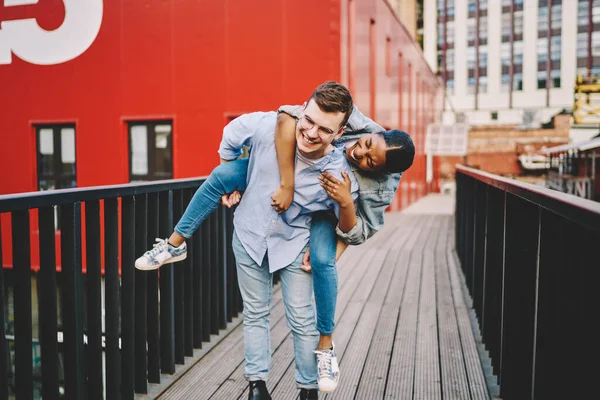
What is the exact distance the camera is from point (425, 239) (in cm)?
970

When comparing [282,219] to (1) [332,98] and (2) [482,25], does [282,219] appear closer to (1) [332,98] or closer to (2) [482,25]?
(1) [332,98]

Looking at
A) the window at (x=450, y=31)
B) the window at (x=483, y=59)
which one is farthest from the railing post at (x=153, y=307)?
the window at (x=450, y=31)

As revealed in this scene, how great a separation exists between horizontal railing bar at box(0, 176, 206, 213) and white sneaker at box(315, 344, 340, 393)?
1.26 meters

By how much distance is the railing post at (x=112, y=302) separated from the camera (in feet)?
9.29

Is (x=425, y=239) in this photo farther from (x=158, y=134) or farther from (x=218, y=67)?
(x=158, y=134)

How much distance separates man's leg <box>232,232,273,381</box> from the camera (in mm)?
2678

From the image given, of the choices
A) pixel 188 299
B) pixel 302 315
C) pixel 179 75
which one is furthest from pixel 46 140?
pixel 302 315

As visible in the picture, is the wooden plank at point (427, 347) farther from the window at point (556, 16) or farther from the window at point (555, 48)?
the window at point (556, 16)

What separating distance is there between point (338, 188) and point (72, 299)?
49.5 inches

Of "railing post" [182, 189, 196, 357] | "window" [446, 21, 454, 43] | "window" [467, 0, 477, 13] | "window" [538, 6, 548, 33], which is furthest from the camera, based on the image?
"window" [446, 21, 454, 43]

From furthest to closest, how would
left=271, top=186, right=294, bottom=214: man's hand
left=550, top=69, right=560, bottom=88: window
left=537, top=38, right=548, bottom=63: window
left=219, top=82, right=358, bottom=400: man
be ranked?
left=537, top=38, right=548, bottom=63: window < left=550, top=69, right=560, bottom=88: window < left=271, top=186, right=294, bottom=214: man's hand < left=219, top=82, right=358, bottom=400: man

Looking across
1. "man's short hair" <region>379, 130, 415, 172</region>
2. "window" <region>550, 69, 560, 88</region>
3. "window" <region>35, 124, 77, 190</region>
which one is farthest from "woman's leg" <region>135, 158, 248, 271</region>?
"window" <region>550, 69, 560, 88</region>

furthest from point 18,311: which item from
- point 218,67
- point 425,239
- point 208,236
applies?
point 218,67

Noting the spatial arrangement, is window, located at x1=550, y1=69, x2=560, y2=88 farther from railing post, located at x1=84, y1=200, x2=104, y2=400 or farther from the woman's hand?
railing post, located at x1=84, y1=200, x2=104, y2=400
